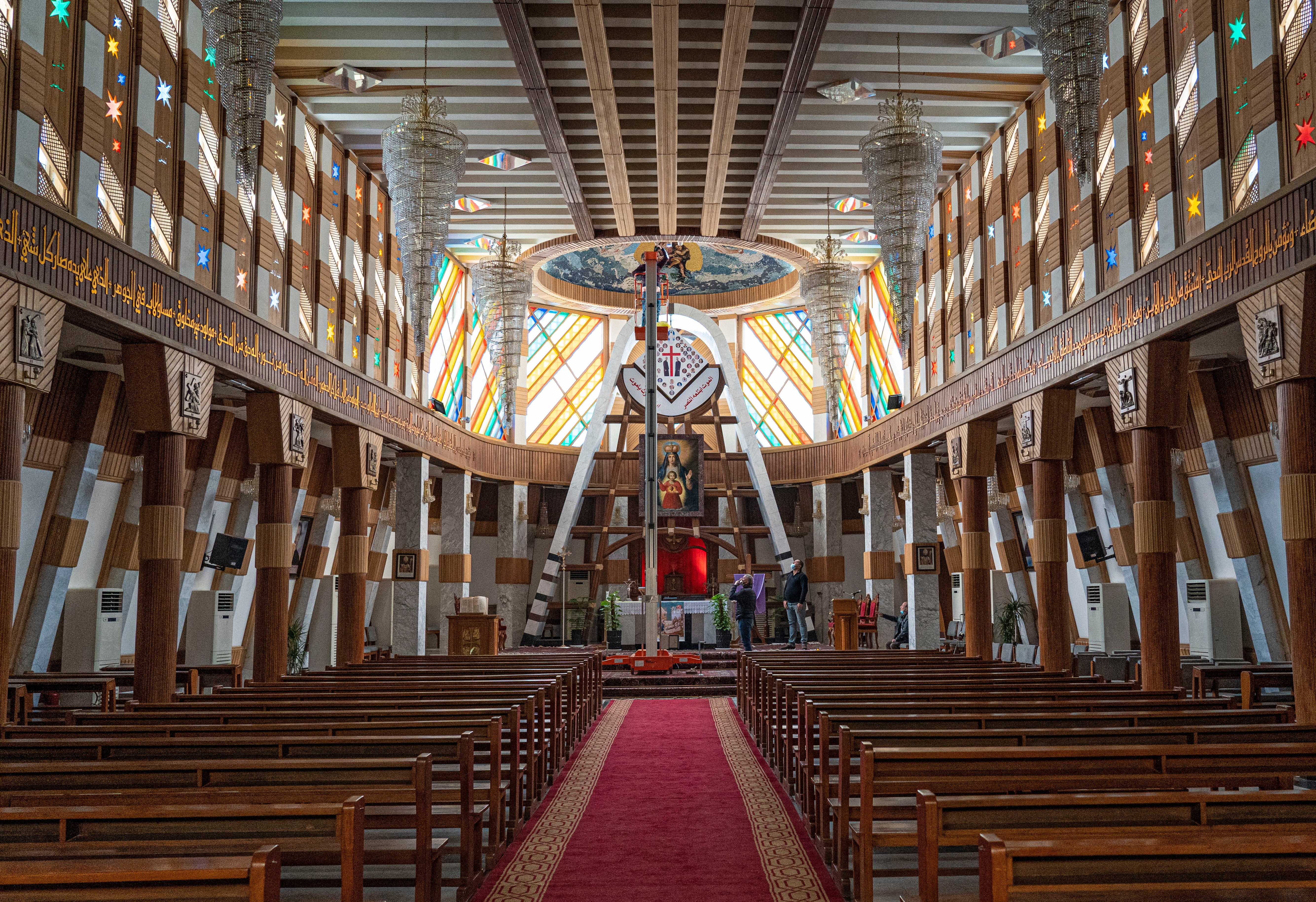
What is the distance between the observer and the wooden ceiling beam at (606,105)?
10078 millimetres

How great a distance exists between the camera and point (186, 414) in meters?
9.39

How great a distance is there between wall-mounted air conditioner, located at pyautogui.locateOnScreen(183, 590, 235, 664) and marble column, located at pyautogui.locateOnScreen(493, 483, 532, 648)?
752cm

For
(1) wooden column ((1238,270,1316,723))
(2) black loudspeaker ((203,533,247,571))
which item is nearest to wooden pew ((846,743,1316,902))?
(1) wooden column ((1238,270,1316,723))

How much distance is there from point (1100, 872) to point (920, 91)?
11.1 m

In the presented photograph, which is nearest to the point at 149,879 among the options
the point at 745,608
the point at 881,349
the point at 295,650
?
the point at 745,608

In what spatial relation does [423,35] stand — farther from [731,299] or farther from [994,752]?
[731,299]

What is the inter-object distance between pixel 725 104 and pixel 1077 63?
5.43m

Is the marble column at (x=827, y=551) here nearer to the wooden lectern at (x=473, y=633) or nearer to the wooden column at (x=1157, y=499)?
the wooden lectern at (x=473, y=633)

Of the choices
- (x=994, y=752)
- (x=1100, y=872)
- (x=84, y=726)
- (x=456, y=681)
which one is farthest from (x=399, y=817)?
(x=456, y=681)

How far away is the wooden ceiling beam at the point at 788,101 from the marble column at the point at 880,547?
5.07 metres

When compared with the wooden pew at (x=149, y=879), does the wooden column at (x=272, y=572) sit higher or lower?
higher

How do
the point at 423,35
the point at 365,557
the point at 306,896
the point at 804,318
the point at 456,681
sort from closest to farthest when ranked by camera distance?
the point at 306,896
the point at 456,681
the point at 423,35
the point at 365,557
the point at 804,318

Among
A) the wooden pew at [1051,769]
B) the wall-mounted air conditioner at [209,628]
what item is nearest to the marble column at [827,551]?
the wall-mounted air conditioner at [209,628]

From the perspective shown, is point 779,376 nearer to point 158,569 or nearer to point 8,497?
point 158,569
